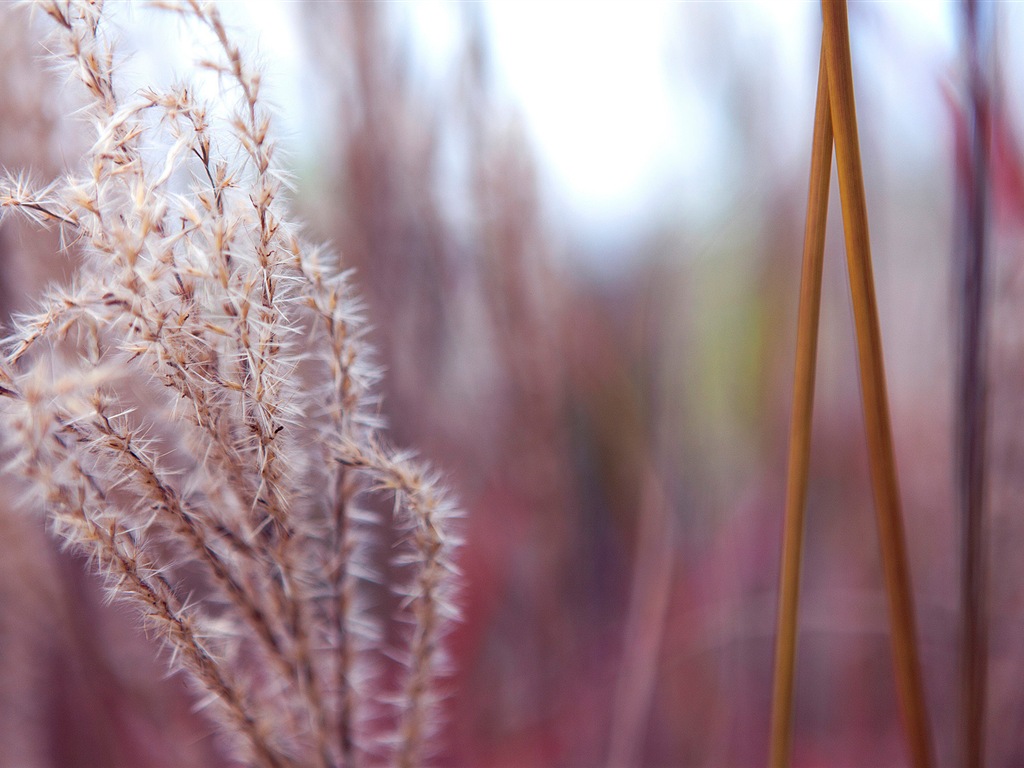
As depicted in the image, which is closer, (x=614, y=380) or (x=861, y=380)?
(x=861, y=380)

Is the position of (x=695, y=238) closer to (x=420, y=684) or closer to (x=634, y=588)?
(x=634, y=588)

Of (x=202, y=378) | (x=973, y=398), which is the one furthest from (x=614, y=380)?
(x=202, y=378)

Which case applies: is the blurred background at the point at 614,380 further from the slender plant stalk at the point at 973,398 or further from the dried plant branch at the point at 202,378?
the dried plant branch at the point at 202,378

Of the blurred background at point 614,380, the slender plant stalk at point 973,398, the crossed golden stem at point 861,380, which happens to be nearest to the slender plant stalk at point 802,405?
the crossed golden stem at point 861,380

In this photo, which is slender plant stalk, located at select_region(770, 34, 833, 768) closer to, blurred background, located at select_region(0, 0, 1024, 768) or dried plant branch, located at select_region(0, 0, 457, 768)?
dried plant branch, located at select_region(0, 0, 457, 768)

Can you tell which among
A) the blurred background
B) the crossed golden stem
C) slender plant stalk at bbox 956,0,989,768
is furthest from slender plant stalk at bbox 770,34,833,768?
the blurred background

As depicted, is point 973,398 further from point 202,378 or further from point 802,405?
point 202,378
